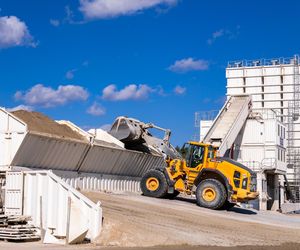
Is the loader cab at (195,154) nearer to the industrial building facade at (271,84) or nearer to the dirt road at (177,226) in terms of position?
the dirt road at (177,226)

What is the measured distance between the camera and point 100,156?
23750mm

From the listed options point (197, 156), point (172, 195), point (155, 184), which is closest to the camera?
point (197, 156)

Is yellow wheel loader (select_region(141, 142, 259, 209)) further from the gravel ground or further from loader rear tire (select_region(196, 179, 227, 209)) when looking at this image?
the gravel ground

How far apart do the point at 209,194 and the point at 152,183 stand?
2769 millimetres

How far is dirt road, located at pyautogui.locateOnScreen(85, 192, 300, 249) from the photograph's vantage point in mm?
15346

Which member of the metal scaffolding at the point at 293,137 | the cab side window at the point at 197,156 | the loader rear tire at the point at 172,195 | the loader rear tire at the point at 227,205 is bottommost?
the loader rear tire at the point at 227,205

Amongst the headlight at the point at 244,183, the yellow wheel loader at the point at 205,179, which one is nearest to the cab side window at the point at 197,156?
the yellow wheel loader at the point at 205,179

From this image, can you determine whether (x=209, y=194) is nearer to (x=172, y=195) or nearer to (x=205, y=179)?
(x=205, y=179)

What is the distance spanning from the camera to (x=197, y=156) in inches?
926

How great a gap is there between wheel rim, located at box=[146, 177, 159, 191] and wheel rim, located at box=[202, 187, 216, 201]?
2298 millimetres

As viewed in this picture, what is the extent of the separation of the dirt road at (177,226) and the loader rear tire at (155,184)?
112 centimetres

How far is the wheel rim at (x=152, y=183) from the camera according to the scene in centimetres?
2414

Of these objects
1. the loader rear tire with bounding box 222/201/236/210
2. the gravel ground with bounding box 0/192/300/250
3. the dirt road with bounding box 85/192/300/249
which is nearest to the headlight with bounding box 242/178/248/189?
the loader rear tire with bounding box 222/201/236/210

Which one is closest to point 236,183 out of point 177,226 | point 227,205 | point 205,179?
point 227,205
